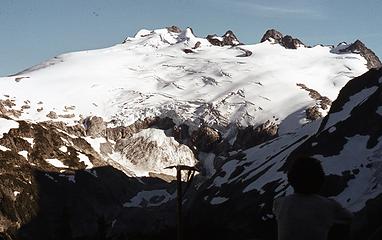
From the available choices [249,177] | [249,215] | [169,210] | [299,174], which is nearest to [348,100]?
[249,177]

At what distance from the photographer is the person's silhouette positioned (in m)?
9.42

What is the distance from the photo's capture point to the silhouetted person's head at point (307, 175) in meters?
9.62

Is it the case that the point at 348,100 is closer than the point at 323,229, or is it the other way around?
the point at 323,229

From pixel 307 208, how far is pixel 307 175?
1.56 feet

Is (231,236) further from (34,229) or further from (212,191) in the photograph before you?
(34,229)

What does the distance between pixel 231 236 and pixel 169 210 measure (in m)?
76.2

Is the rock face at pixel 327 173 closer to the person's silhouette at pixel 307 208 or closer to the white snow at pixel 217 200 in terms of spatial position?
the white snow at pixel 217 200

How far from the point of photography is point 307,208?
9.71 m

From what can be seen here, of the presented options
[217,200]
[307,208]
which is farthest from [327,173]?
[307,208]

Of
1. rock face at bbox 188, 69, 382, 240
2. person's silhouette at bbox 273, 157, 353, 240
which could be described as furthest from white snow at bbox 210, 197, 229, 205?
person's silhouette at bbox 273, 157, 353, 240

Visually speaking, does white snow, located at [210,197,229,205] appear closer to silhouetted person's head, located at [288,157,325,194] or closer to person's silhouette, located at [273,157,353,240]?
person's silhouette, located at [273,157,353,240]

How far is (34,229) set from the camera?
186m

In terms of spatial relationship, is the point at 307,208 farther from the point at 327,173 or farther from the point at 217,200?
the point at 217,200

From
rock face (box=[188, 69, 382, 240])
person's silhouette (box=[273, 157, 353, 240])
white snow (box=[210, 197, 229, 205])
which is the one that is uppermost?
person's silhouette (box=[273, 157, 353, 240])
